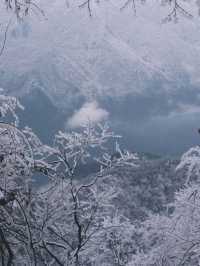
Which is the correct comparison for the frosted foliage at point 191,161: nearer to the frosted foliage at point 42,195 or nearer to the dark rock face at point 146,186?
the frosted foliage at point 42,195

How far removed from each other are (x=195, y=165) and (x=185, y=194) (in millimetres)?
419

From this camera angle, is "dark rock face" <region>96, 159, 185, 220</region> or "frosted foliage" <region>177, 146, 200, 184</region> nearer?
"frosted foliage" <region>177, 146, 200, 184</region>

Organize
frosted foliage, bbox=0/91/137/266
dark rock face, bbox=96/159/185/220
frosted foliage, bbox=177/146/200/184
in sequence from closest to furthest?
frosted foliage, bbox=177/146/200/184 → frosted foliage, bbox=0/91/137/266 → dark rock face, bbox=96/159/185/220

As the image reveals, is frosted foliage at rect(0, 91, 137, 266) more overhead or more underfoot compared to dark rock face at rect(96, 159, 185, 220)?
more underfoot

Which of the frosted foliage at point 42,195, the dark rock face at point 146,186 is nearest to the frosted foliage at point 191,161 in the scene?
the frosted foliage at point 42,195

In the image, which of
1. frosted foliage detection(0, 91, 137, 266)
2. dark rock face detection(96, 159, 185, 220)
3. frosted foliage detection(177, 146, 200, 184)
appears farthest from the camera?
dark rock face detection(96, 159, 185, 220)

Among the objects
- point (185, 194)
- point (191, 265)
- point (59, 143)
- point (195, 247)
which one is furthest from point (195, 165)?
point (59, 143)

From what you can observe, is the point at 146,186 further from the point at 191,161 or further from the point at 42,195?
the point at 191,161

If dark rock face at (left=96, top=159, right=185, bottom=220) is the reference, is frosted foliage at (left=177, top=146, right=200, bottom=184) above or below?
below

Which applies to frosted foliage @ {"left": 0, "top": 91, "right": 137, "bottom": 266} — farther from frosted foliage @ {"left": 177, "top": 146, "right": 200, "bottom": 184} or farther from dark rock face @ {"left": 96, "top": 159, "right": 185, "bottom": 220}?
dark rock face @ {"left": 96, "top": 159, "right": 185, "bottom": 220}

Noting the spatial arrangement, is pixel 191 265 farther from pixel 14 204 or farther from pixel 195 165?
pixel 14 204

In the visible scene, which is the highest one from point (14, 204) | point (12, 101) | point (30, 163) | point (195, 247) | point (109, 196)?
point (109, 196)

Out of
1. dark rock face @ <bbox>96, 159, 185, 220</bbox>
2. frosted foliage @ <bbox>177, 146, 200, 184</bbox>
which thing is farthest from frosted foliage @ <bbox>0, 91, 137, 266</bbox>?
dark rock face @ <bbox>96, 159, 185, 220</bbox>

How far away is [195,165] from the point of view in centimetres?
516
